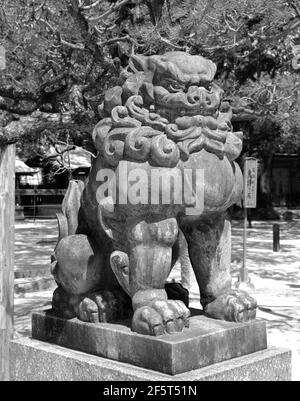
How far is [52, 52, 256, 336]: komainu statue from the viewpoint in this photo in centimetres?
291

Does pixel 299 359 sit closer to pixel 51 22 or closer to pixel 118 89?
pixel 118 89

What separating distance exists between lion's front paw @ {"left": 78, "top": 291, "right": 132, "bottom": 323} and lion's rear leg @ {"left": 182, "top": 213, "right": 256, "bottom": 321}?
0.44 metres

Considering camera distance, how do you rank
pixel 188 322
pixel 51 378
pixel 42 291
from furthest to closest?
pixel 42 291 → pixel 51 378 → pixel 188 322

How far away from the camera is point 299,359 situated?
5.67 metres

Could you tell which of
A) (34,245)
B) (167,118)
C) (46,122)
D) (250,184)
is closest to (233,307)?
(167,118)

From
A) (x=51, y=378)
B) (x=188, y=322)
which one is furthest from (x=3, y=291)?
(x=188, y=322)

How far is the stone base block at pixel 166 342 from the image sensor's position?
8.89 feet

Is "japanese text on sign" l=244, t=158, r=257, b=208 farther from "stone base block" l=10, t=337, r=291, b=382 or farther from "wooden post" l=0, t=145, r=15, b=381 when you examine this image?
"stone base block" l=10, t=337, r=291, b=382

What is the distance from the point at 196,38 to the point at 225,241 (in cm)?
449

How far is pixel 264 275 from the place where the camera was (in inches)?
416

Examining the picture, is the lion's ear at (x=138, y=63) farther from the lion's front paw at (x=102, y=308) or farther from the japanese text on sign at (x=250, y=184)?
the japanese text on sign at (x=250, y=184)

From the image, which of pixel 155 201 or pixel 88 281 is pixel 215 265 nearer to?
pixel 155 201

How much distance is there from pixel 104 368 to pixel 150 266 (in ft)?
1.71

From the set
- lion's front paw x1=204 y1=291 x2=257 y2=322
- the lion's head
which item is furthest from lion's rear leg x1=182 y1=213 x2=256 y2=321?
the lion's head
